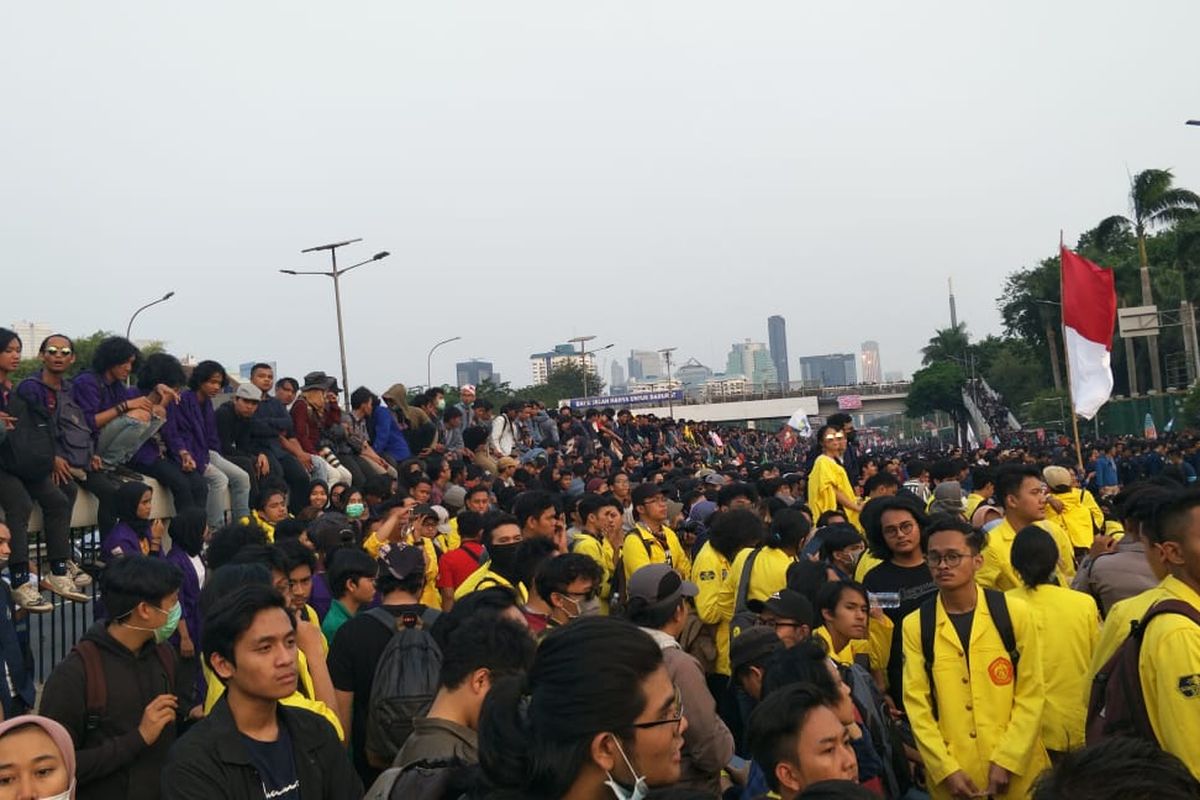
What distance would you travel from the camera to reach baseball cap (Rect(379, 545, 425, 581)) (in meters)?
6.00

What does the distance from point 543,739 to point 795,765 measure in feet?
4.82

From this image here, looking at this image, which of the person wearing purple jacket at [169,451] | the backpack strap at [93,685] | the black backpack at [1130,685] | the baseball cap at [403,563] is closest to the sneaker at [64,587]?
the person wearing purple jacket at [169,451]

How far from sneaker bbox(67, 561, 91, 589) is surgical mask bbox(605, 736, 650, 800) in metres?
7.55

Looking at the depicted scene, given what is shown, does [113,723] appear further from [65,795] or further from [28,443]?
[28,443]

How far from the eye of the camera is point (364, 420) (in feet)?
52.9

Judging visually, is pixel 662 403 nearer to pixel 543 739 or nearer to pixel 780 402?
pixel 780 402

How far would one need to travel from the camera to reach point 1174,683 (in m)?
4.00

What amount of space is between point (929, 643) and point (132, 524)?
5.20 metres

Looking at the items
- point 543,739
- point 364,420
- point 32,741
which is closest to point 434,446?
point 364,420

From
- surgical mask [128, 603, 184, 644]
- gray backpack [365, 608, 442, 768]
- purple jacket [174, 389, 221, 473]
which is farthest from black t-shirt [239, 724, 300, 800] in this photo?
purple jacket [174, 389, 221, 473]

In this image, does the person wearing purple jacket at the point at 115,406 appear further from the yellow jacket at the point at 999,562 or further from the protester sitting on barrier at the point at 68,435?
the yellow jacket at the point at 999,562

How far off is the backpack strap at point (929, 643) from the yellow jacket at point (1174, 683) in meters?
1.42

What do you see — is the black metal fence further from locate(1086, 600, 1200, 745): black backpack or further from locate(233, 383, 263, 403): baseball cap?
locate(1086, 600, 1200, 745): black backpack

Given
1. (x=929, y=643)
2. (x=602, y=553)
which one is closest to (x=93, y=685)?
(x=929, y=643)
